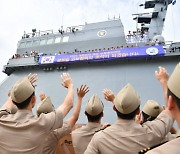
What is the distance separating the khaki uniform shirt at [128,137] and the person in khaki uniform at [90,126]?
2.55 feet

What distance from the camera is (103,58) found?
48.7 feet

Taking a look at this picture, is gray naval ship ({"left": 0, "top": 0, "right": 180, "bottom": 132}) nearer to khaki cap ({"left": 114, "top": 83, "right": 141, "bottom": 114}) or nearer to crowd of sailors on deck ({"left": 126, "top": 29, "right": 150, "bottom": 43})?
crowd of sailors on deck ({"left": 126, "top": 29, "right": 150, "bottom": 43})

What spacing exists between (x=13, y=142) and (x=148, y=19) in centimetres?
1857

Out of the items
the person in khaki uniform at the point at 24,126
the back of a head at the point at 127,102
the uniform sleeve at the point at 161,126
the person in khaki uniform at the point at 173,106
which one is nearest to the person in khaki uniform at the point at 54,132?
the person in khaki uniform at the point at 24,126

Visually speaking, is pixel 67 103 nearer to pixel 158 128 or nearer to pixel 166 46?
pixel 158 128

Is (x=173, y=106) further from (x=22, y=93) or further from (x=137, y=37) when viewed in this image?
(x=137, y=37)

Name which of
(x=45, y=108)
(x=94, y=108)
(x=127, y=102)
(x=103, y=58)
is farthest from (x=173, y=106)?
(x=103, y=58)

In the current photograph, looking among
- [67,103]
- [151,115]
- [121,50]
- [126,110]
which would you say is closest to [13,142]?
[67,103]

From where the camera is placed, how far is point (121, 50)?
14555mm

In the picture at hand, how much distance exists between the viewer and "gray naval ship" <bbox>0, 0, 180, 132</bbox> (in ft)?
46.0

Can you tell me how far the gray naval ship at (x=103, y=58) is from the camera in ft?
46.0

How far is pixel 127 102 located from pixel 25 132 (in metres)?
0.96

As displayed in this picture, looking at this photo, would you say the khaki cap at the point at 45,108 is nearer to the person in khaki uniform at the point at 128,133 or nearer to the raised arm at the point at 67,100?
the raised arm at the point at 67,100

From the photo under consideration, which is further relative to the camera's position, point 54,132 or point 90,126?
point 90,126
